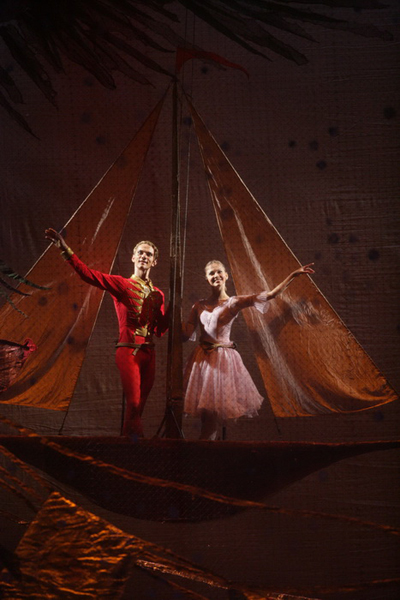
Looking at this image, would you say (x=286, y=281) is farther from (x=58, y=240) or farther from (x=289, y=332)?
(x=58, y=240)

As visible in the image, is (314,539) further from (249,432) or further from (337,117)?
(337,117)

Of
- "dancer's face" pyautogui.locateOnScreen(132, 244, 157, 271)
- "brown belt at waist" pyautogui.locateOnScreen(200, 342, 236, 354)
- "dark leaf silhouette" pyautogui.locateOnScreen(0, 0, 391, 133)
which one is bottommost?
"brown belt at waist" pyautogui.locateOnScreen(200, 342, 236, 354)

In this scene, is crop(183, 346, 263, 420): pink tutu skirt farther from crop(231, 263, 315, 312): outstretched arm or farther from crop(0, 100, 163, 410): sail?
crop(0, 100, 163, 410): sail

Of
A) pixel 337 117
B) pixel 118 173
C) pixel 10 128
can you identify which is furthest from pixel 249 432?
pixel 10 128

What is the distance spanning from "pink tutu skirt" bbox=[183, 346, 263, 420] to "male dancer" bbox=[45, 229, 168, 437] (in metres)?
0.18

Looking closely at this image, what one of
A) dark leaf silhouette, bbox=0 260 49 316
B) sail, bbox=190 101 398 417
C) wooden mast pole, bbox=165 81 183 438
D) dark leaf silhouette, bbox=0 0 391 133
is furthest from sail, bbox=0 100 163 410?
sail, bbox=190 101 398 417

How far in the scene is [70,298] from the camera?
2.64 m

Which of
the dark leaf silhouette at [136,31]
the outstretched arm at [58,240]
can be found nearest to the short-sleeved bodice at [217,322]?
the outstretched arm at [58,240]

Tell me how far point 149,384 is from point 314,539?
948 mm

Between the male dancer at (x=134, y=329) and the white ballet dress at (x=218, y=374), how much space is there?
166 mm

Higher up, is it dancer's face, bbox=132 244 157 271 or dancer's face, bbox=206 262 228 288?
dancer's face, bbox=132 244 157 271

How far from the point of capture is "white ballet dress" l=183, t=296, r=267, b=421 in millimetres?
2588

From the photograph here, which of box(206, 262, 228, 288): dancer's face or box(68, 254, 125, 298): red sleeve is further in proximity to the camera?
box(206, 262, 228, 288): dancer's face

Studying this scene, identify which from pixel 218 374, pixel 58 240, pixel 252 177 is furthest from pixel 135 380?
pixel 252 177
